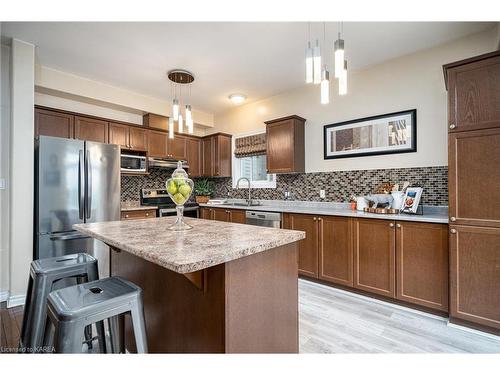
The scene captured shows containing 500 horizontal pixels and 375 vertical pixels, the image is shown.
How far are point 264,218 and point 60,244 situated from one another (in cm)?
244

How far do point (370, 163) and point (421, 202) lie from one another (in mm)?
736

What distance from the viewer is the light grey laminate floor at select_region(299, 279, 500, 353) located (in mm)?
1849

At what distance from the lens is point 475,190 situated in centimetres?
204

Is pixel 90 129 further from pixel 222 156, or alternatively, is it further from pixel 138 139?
pixel 222 156

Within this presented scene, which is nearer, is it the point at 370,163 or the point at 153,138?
the point at 370,163

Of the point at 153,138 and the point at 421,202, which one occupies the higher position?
the point at 153,138

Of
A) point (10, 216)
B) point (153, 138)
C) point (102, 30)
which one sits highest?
point (102, 30)

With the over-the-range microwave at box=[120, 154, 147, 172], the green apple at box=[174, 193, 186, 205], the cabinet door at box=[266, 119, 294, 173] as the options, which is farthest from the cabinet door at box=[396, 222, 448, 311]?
the over-the-range microwave at box=[120, 154, 147, 172]

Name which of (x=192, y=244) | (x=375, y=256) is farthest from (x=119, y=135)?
(x=375, y=256)

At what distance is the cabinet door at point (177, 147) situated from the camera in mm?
4582

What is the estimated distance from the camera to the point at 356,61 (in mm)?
3129
